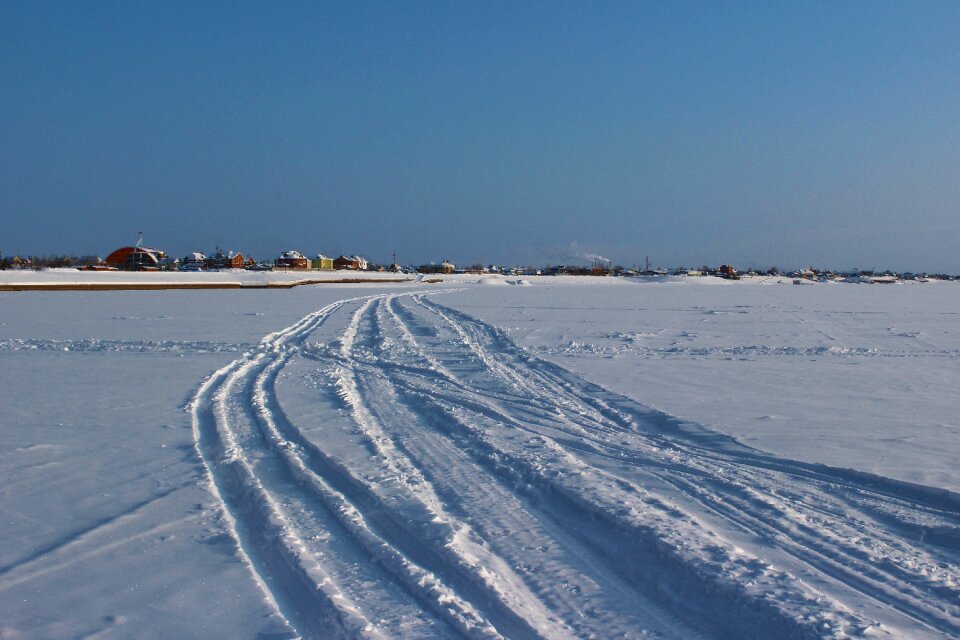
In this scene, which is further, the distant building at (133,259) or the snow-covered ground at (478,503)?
the distant building at (133,259)

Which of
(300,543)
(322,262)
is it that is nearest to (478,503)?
(300,543)

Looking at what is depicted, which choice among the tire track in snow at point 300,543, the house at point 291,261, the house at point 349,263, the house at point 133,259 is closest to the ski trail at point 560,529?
the tire track in snow at point 300,543

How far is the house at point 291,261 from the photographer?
107688 millimetres

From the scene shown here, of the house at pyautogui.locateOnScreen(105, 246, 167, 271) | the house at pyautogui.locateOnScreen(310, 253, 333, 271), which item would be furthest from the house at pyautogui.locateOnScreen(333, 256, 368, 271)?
the house at pyautogui.locateOnScreen(105, 246, 167, 271)

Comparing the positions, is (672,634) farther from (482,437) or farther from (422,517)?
(482,437)

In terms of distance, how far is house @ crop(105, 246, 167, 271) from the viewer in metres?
84.6

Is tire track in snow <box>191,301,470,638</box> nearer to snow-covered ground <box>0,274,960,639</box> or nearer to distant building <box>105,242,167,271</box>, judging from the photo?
snow-covered ground <box>0,274,960,639</box>

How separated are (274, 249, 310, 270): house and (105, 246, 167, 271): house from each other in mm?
20817

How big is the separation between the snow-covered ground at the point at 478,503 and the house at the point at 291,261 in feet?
328

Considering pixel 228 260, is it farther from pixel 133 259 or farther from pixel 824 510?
pixel 824 510

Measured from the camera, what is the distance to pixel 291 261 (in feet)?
355

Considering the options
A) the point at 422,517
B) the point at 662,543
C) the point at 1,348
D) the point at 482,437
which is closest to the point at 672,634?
the point at 662,543

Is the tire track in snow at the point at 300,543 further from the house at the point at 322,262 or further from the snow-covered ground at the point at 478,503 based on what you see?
the house at the point at 322,262

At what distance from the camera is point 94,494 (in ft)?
15.7
